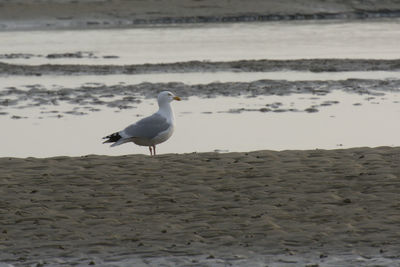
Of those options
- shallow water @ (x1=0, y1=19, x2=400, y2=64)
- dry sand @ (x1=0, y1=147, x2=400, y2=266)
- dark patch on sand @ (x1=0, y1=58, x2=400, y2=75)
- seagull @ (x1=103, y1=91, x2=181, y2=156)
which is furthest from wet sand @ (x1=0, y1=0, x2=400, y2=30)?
dry sand @ (x1=0, y1=147, x2=400, y2=266)

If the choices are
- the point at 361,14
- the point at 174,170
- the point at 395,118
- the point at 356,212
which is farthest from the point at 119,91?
the point at 361,14

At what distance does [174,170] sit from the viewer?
1096 centimetres

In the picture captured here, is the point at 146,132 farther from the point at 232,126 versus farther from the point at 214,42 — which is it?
the point at 214,42

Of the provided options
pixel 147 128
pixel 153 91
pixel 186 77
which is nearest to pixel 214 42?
pixel 186 77

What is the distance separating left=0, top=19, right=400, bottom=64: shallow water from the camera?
30.8 metres

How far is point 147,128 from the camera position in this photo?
12.8 metres

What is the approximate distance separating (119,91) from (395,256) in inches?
592

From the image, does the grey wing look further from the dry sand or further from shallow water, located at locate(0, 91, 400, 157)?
shallow water, located at locate(0, 91, 400, 157)

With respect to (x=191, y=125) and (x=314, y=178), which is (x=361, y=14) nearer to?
(x=191, y=125)

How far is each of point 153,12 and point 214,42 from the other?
12.4 meters

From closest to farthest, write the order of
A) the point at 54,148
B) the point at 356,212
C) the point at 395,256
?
the point at 395,256, the point at 356,212, the point at 54,148

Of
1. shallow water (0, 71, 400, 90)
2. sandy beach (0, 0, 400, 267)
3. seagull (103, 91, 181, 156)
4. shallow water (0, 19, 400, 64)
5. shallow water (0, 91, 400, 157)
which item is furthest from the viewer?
shallow water (0, 19, 400, 64)

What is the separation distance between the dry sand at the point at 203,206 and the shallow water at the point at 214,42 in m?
18.3

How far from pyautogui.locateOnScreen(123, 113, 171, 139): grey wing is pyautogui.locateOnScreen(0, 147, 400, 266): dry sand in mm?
908
